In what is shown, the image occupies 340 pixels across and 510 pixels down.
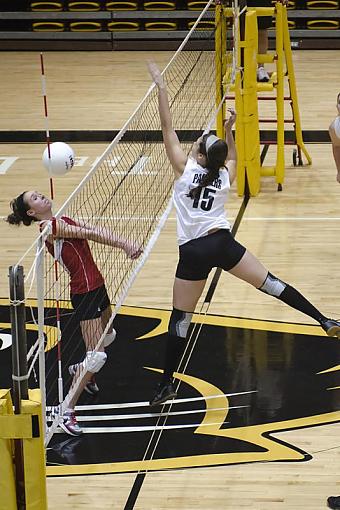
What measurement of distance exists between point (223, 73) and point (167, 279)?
11.6ft

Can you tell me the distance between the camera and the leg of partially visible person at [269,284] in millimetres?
7625

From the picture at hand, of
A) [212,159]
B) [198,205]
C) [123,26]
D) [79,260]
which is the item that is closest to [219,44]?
[212,159]

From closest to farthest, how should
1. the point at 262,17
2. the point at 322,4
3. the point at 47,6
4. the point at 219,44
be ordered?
the point at 219,44, the point at 262,17, the point at 322,4, the point at 47,6

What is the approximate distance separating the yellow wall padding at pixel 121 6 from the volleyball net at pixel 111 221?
3457mm

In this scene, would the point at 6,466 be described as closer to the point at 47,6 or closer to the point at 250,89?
the point at 250,89

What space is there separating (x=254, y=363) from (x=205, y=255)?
1287mm

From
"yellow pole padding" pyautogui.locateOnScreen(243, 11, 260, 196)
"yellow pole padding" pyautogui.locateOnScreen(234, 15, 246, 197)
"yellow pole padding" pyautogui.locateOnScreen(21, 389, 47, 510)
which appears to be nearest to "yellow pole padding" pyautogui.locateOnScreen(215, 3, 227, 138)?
"yellow pole padding" pyautogui.locateOnScreen(234, 15, 246, 197)

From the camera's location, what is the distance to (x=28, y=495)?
4.40 meters

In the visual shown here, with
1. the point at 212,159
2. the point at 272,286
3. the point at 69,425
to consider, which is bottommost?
the point at 69,425

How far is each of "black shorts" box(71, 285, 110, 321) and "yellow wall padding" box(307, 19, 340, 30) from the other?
50.7 ft

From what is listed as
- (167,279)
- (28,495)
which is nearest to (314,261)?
(167,279)

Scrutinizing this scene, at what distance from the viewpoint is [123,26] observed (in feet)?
73.5

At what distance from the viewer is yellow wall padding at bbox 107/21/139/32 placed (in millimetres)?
22203

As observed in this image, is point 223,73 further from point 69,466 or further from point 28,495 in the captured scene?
point 28,495
